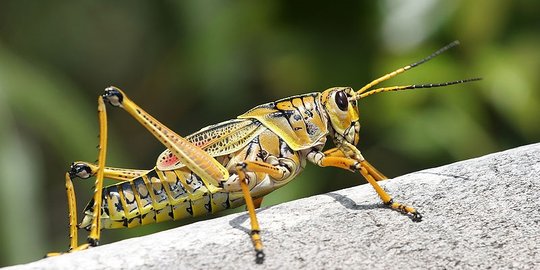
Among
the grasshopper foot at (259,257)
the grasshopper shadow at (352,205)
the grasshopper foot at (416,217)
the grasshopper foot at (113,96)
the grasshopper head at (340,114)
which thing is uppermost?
the grasshopper foot at (113,96)

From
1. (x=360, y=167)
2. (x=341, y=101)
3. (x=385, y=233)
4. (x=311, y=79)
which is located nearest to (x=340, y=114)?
(x=341, y=101)

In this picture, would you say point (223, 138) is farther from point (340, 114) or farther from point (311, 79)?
point (311, 79)

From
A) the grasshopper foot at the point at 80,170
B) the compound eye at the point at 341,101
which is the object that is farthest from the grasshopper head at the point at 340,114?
the grasshopper foot at the point at 80,170

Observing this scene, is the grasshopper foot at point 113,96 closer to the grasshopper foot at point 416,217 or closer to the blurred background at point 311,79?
the grasshopper foot at point 416,217

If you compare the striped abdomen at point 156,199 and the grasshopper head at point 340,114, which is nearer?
the striped abdomen at point 156,199

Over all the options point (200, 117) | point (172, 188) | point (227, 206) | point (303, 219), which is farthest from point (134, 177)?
point (200, 117)

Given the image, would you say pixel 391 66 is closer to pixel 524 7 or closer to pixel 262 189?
pixel 524 7

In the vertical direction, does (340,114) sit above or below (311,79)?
below
